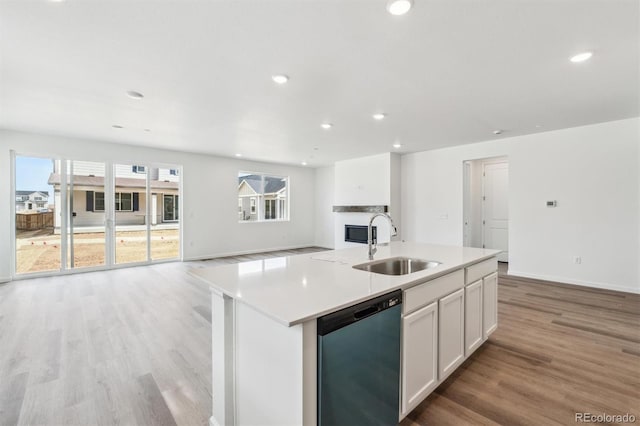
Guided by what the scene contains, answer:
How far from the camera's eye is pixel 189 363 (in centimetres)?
234

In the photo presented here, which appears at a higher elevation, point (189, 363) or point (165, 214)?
point (165, 214)

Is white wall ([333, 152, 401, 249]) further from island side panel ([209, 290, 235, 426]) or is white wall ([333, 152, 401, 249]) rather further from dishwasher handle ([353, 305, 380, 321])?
island side panel ([209, 290, 235, 426])

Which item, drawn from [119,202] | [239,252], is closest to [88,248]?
[119,202]

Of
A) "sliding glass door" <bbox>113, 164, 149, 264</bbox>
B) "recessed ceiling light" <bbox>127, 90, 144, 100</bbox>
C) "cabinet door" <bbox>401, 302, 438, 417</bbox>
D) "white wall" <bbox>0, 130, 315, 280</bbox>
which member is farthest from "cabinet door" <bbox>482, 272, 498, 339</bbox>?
"sliding glass door" <bbox>113, 164, 149, 264</bbox>

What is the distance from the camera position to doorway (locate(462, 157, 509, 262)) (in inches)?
255

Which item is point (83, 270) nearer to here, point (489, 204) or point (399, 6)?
point (399, 6)

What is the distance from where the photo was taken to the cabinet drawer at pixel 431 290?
162 centimetres

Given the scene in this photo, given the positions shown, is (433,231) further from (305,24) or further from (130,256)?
(130,256)

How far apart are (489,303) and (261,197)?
21.7 ft

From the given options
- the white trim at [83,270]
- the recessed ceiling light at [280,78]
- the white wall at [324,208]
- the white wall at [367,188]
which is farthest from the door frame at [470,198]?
the white trim at [83,270]

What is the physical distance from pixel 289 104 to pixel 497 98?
2487mm

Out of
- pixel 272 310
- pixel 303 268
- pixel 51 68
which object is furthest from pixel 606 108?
pixel 51 68

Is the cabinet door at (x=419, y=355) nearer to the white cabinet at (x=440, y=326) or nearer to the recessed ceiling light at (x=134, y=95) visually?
the white cabinet at (x=440, y=326)

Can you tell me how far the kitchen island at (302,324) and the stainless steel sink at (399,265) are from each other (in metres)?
0.08
